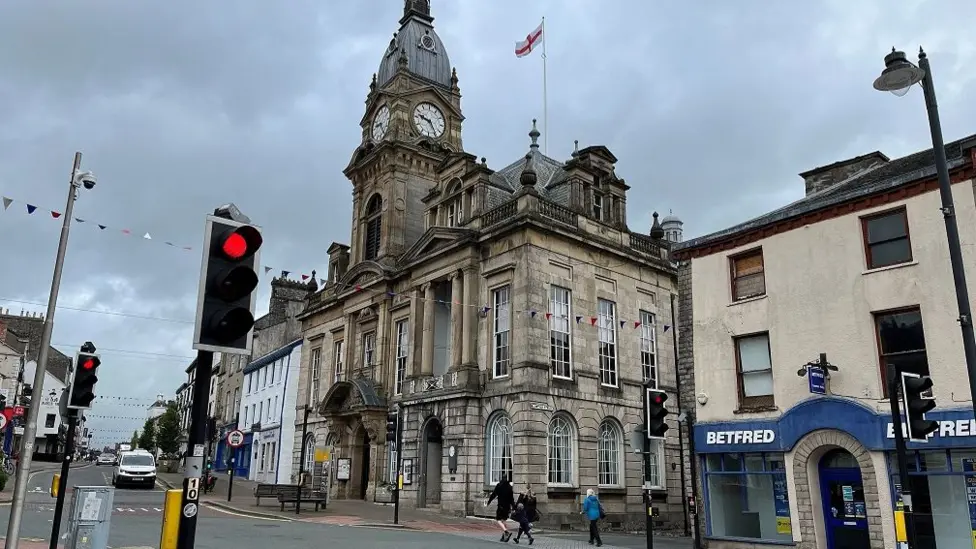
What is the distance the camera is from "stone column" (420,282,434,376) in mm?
31219

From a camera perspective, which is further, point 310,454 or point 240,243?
point 310,454

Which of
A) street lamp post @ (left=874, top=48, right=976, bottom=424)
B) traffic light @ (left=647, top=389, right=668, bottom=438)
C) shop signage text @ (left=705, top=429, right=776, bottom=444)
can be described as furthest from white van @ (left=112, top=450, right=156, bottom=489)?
street lamp post @ (left=874, top=48, right=976, bottom=424)

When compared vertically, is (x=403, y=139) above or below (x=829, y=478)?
above

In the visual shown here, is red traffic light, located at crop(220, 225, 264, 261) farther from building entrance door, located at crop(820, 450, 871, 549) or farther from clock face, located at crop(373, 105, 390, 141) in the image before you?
clock face, located at crop(373, 105, 390, 141)

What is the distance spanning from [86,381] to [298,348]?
1366 inches

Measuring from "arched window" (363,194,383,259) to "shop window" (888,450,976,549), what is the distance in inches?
1085

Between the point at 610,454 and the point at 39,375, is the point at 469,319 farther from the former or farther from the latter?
the point at 39,375

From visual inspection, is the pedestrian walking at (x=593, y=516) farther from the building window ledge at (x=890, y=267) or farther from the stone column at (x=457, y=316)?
the stone column at (x=457, y=316)

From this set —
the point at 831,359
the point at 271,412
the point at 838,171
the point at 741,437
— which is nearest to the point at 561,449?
the point at 741,437

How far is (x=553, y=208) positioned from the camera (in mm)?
29359

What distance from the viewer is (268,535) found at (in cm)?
1750

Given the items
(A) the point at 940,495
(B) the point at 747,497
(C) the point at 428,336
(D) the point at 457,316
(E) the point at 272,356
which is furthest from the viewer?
(E) the point at 272,356

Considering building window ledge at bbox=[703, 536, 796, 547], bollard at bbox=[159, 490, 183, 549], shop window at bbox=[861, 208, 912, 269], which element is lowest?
building window ledge at bbox=[703, 536, 796, 547]

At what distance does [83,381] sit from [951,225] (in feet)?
40.9
